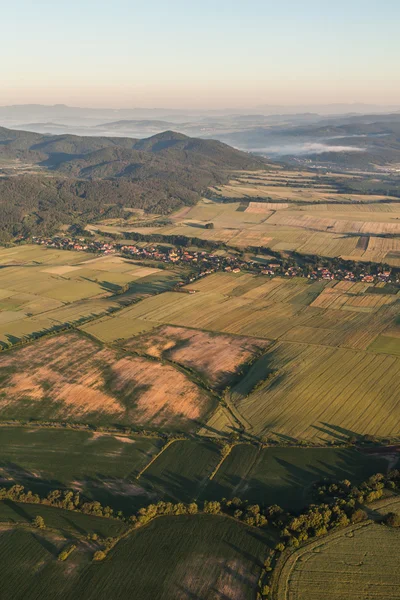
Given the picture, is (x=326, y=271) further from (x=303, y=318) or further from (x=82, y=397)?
(x=82, y=397)

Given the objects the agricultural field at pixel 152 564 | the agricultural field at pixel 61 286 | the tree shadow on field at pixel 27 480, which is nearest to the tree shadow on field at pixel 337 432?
the agricultural field at pixel 152 564

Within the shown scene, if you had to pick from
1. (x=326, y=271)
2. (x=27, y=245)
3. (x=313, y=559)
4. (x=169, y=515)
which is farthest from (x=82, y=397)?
(x=27, y=245)

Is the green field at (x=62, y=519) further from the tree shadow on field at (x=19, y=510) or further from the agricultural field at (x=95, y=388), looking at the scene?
the agricultural field at (x=95, y=388)

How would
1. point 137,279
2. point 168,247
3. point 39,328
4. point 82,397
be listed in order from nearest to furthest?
point 82,397
point 39,328
point 137,279
point 168,247

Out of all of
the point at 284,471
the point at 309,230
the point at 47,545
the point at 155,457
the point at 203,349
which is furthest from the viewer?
the point at 309,230

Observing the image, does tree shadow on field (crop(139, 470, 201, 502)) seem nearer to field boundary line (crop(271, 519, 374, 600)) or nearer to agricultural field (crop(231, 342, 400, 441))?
field boundary line (crop(271, 519, 374, 600))

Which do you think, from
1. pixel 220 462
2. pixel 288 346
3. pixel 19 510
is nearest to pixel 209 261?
pixel 288 346

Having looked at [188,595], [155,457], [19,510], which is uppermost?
[188,595]

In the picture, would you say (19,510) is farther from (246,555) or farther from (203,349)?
(203,349)
